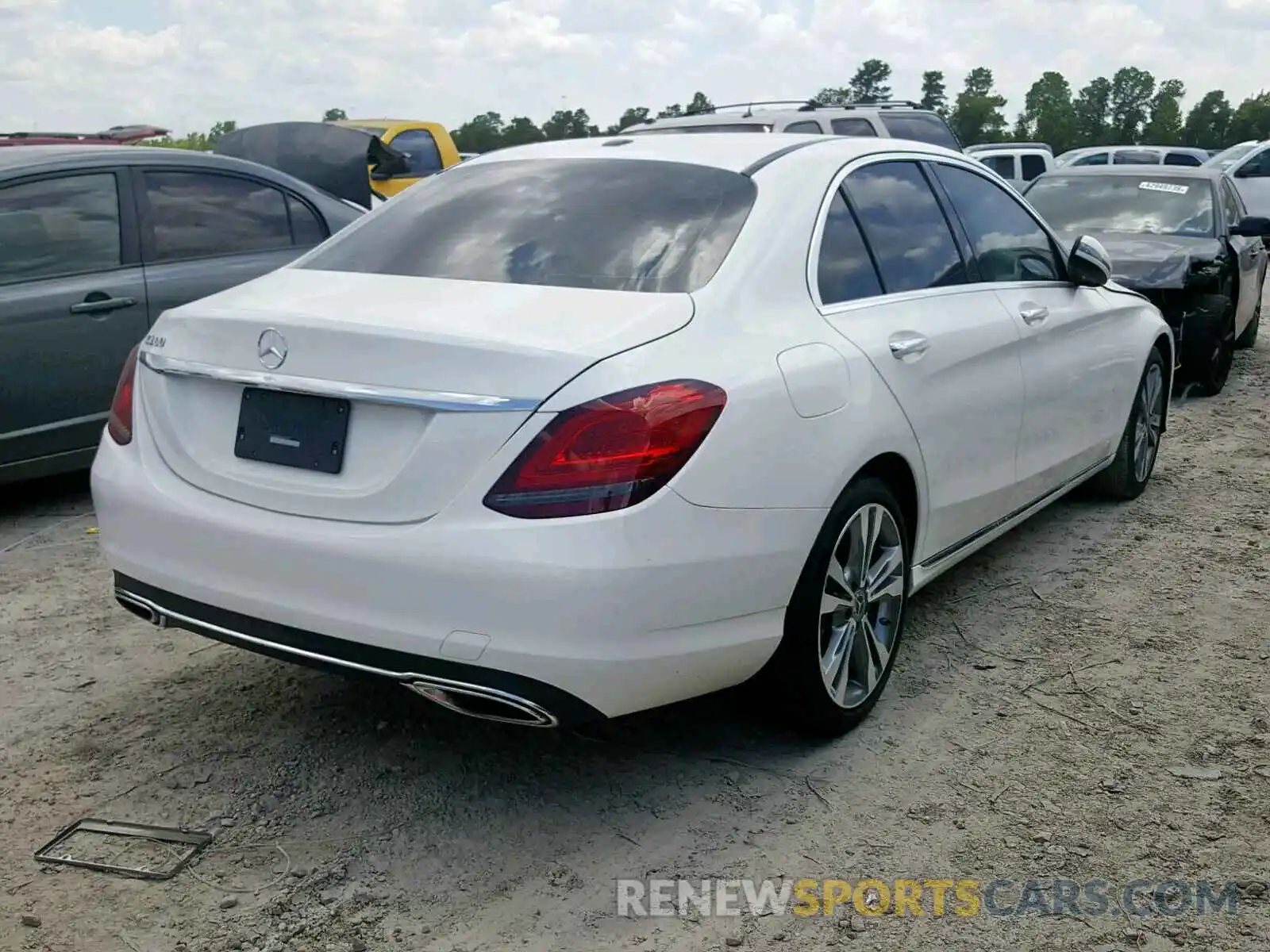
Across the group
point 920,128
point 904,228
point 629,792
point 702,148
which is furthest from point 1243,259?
point 629,792

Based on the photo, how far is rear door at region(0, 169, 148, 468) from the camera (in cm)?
567

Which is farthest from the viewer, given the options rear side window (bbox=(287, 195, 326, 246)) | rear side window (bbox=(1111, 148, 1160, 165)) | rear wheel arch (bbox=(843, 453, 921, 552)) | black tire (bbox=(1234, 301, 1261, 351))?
rear side window (bbox=(1111, 148, 1160, 165))

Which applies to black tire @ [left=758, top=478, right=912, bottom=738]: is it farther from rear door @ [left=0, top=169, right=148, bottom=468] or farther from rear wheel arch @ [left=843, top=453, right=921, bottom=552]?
rear door @ [left=0, top=169, right=148, bottom=468]

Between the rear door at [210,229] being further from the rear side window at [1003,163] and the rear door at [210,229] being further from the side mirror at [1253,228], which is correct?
the rear side window at [1003,163]

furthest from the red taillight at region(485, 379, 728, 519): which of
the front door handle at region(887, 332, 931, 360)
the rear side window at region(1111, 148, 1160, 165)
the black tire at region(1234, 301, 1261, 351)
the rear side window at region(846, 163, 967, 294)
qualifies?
the rear side window at region(1111, 148, 1160, 165)

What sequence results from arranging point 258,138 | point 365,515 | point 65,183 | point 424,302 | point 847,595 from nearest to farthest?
point 365,515 → point 424,302 → point 847,595 → point 65,183 → point 258,138

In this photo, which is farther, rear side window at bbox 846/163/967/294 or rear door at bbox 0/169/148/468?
rear door at bbox 0/169/148/468

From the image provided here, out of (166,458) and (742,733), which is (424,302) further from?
(742,733)

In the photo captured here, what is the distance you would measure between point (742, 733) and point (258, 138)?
911 cm

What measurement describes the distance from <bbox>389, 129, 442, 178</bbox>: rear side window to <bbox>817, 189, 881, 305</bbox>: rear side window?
10.6m

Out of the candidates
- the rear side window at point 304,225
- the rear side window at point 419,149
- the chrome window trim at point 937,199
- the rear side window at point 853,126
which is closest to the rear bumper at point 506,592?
the chrome window trim at point 937,199

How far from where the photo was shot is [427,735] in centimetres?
374

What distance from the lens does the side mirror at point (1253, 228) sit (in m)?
9.60

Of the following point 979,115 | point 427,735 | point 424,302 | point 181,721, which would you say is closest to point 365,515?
point 424,302
